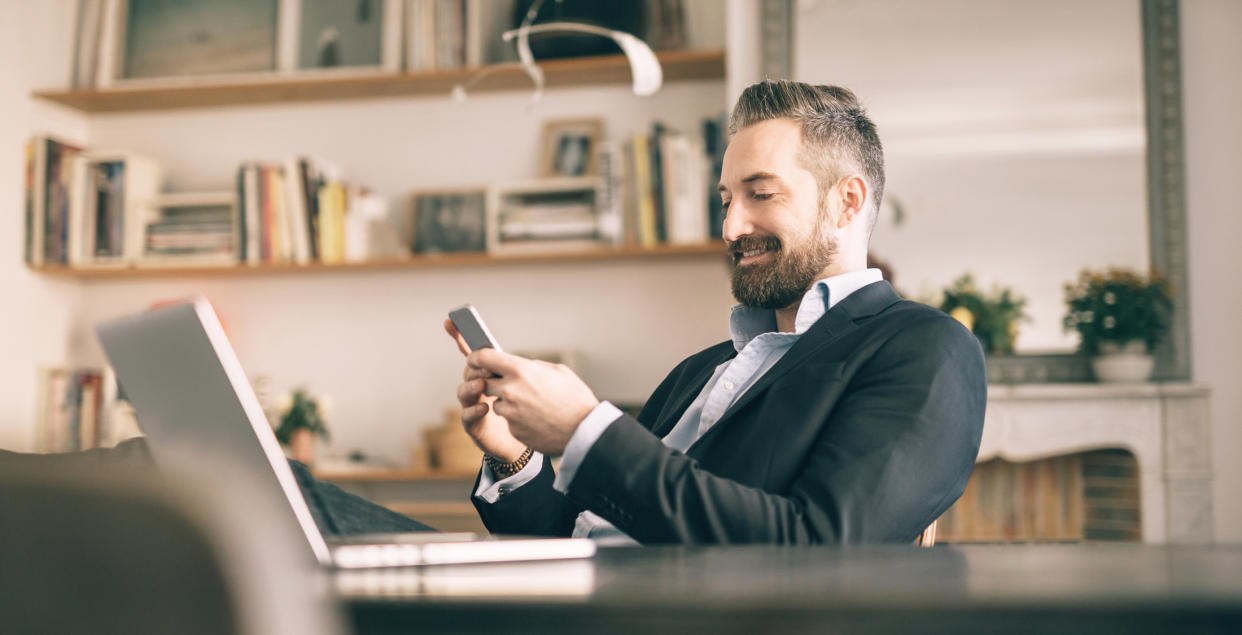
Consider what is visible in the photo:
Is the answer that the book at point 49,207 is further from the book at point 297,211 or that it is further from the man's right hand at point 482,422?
the man's right hand at point 482,422

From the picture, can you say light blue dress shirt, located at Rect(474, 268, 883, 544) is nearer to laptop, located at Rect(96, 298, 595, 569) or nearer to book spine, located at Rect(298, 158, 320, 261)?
laptop, located at Rect(96, 298, 595, 569)

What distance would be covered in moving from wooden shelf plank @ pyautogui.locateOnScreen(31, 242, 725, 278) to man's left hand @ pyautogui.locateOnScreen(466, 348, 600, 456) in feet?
6.71

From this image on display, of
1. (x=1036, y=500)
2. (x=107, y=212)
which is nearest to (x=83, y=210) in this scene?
(x=107, y=212)

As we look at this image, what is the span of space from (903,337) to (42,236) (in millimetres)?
3141

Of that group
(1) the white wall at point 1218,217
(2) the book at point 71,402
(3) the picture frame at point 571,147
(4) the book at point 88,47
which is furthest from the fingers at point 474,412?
(4) the book at point 88,47

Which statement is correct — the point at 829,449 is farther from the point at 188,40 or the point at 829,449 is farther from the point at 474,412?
the point at 188,40

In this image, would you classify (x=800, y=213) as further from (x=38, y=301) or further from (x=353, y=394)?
(x=38, y=301)

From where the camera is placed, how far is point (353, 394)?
11.3 feet

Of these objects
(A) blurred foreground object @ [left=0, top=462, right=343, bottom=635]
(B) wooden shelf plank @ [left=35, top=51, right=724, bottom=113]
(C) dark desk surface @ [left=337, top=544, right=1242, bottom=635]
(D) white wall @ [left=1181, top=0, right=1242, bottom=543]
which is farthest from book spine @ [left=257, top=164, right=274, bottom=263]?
(A) blurred foreground object @ [left=0, top=462, right=343, bottom=635]

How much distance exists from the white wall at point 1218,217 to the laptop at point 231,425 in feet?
10.2

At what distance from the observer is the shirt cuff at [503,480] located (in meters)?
1.34

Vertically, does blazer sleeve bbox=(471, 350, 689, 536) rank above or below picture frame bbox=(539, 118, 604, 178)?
below

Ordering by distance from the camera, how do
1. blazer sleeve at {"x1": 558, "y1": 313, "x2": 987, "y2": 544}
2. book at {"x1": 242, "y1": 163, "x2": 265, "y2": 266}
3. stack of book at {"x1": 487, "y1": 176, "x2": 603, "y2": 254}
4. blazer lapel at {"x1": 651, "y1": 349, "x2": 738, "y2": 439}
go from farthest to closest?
book at {"x1": 242, "y1": 163, "x2": 265, "y2": 266}
stack of book at {"x1": 487, "y1": 176, "x2": 603, "y2": 254}
blazer lapel at {"x1": 651, "y1": 349, "x2": 738, "y2": 439}
blazer sleeve at {"x1": 558, "y1": 313, "x2": 987, "y2": 544}

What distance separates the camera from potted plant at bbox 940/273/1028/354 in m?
3.15
